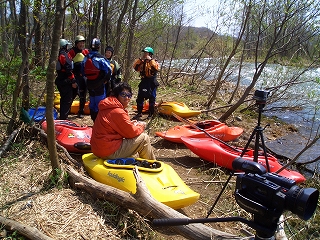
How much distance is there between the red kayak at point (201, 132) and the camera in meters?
5.79

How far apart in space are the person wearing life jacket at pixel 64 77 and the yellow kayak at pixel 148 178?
223cm

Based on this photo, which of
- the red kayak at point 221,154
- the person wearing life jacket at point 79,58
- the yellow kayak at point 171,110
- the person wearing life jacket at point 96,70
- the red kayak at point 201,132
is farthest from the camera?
the yellow kayak at point 171,110

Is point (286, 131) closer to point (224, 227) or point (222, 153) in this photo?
point (222, 153)

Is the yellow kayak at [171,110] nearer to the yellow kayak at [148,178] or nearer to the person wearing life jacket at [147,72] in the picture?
the person wearing life jacket at [147,72]

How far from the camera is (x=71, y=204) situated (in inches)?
125

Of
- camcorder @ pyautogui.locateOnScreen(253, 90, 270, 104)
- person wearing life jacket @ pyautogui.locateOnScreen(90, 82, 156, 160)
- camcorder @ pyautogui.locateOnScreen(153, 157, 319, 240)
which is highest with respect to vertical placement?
camcorder @ pyautogui.locateOnScreen(253, 90, 270, 104)

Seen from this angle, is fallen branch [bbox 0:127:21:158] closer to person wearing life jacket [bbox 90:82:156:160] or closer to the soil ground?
the soil ground

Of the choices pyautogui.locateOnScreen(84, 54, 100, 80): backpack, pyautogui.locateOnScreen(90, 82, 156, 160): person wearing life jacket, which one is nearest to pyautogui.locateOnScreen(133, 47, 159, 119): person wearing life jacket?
pyautogui.locateOnScreen(84, 54, 100, 80): backpack

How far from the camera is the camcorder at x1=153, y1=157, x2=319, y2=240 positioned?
4.87 feet

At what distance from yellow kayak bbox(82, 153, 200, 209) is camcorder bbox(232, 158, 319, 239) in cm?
167

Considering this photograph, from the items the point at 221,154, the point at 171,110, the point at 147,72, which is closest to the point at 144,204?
the point at 221,154

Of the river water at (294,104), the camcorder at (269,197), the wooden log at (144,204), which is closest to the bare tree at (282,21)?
the river water at (294,104)

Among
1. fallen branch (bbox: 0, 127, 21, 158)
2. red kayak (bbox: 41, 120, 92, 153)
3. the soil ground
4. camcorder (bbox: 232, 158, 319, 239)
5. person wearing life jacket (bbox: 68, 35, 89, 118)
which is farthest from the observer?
person wearing life jacket (bbox: 68, 35, 89, 118)

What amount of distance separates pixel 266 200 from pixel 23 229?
7.02 ft
